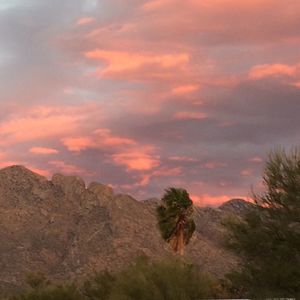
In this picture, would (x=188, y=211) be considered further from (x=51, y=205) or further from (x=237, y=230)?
(x=51, y=205)

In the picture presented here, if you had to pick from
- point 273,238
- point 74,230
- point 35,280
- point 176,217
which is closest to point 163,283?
point 273,238

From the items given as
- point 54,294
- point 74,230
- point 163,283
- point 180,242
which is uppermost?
point 74,230

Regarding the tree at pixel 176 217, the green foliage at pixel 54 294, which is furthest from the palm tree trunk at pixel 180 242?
the green foliage at pixel 54 294

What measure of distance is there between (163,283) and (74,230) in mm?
80044

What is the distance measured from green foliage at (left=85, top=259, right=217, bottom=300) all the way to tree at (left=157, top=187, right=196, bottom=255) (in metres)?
21.1

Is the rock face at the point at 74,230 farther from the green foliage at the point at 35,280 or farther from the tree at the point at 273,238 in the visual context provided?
the tree at the point at 273,238

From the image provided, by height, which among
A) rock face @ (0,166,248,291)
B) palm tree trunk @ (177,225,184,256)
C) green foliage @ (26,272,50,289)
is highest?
rock face @ (0,166,248,291)

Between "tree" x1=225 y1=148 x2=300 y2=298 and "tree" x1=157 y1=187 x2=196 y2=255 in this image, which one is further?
"tree" x1=157 y1=187 x2=196 y2=255

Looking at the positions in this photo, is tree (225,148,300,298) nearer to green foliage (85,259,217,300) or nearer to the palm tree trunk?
green foliage (85,259,217,300)

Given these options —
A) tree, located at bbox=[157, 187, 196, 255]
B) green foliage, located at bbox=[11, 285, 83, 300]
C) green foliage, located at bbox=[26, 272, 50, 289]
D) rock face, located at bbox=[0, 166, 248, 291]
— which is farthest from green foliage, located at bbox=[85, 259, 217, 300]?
rock face, located at bbox=[0, 166, 248, 291]

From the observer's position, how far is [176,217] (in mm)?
56188

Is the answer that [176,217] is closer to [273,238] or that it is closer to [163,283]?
[163,283]

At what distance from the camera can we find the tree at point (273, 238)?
2462 centimetres

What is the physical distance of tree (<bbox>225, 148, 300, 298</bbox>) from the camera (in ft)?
80.8
